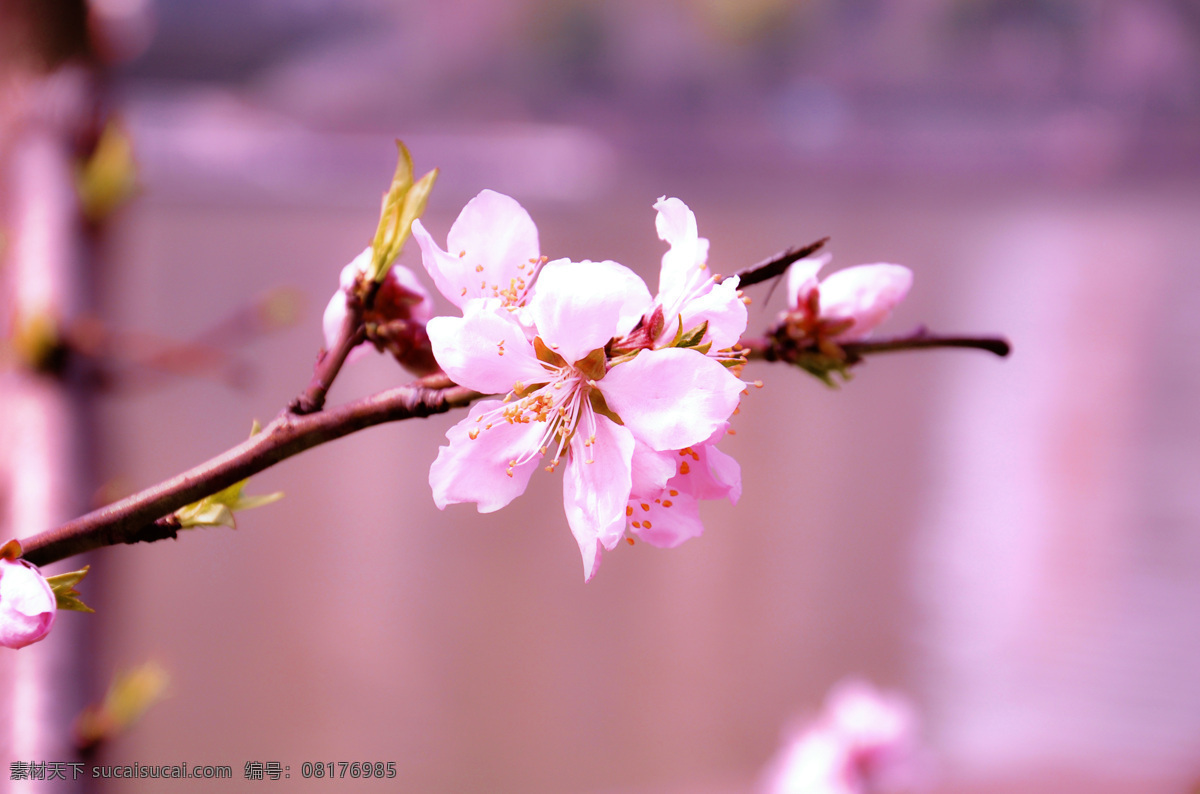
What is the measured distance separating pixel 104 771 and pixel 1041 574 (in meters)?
2.23

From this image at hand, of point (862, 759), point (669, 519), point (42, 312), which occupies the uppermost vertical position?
point (42, 312)

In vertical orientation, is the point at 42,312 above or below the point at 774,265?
above

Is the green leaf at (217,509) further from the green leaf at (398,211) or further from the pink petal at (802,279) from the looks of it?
the pink petal at (802,279)

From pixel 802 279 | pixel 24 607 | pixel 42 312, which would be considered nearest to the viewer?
pixel 24 607

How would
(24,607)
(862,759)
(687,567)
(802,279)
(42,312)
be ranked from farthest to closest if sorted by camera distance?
(687,567)
(862,759)
(42,312)
(802,279)
(24,607)

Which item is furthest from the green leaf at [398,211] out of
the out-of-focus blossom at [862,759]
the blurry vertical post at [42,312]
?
the out-of-focus blossom at [862,759]

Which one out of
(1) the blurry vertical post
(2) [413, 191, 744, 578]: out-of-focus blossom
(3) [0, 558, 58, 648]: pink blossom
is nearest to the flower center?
(2) [413, 191, 744, 578]: out-of-focus blossom

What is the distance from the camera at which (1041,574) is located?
2.21m

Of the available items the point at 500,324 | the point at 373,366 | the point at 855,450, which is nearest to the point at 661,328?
the point at 500,324

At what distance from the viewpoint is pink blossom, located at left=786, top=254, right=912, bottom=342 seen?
0.95 feet

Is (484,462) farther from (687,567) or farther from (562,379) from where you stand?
(687,567)

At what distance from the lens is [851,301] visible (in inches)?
11.4

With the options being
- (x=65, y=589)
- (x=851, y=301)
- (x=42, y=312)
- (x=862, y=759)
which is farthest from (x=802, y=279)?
(x=862, y=759)

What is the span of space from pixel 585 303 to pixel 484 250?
0.05 m
